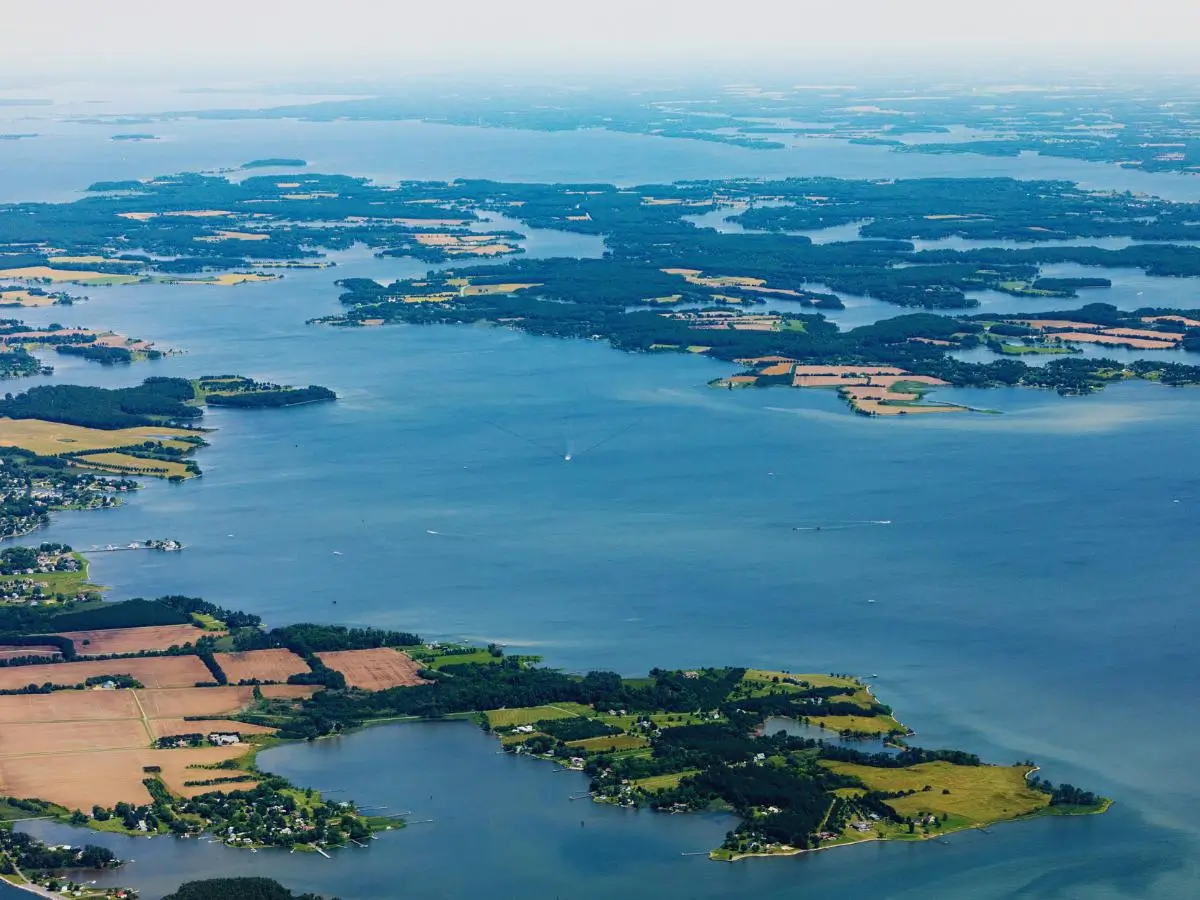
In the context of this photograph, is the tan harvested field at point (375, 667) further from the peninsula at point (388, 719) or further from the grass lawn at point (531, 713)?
the grass lawn at point (531, 713)

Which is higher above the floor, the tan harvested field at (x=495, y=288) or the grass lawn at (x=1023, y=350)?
the tan harvested field at (x=495, y=288)

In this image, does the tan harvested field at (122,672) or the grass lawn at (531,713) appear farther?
the tan harvested field at (122,672)

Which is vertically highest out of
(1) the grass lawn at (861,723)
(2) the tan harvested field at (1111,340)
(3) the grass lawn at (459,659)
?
(2) the tan harvested field at (1111,340)

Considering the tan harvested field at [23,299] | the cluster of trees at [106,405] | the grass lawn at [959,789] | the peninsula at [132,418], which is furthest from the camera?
the tan harvested field at [23,299]

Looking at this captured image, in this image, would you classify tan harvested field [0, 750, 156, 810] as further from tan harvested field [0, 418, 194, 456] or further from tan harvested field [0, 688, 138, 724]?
tan harvested field [0, 418, 194, 456]

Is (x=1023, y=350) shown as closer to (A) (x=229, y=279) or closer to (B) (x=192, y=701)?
(A) (x=229, y=279)

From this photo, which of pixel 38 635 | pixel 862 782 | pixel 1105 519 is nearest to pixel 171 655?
pixel 38 635

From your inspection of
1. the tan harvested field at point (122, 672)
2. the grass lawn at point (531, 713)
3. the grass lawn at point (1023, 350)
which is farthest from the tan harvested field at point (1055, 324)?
the tan harvested field at point (122, 672)

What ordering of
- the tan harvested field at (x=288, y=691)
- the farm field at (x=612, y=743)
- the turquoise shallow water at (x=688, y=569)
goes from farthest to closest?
the tan harvested field at (x=288, y=691) < the farm field at (x=612, y=743) < the turquoise shallow water at (x=688, y=569)
